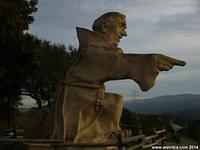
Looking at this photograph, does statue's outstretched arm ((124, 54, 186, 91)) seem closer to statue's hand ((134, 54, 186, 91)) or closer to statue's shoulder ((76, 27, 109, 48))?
statue's hand ((134, 54, 186, 91))

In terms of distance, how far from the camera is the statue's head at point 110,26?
42.0ft

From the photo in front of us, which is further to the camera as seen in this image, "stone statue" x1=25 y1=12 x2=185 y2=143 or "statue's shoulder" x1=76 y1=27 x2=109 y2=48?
"statue's shoulder" x1=76 y1=27 x2=109 y2=48

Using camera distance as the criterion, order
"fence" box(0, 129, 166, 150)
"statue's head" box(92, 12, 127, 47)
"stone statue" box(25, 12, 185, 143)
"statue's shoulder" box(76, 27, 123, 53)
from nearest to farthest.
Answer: "fence" box(0, 129, 166, 150) < "stone statue" box(25, 12, 185, 143) < "statue's shoulder" box(76, 27, 123, 53) < "statue's head" box(92, 12, 127, 47)

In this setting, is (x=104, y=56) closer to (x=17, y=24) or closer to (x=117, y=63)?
(x=117, y=63)

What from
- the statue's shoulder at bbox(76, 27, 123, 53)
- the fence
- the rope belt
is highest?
the statue's shoulder at bbox(76, 27, 123, 53)

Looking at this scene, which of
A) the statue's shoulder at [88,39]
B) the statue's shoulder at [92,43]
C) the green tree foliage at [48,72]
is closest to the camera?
the statue's shoulder at [92,43]

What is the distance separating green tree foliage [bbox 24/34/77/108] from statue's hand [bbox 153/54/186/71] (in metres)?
23.5

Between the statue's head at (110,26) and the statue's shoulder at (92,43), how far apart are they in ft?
0.60

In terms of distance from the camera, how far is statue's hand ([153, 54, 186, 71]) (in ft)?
39.7

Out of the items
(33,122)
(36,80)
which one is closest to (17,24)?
(33,122)

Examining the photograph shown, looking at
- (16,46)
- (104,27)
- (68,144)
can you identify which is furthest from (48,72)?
(68,144)

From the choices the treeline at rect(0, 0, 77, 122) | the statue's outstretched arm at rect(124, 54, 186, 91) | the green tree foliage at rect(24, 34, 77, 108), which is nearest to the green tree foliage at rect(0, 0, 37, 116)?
the treeline at rect(0, 0, 77, 122)

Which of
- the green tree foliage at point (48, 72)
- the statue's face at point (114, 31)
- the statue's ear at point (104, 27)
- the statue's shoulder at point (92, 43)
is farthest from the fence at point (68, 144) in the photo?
the green tree foliage at point (48, 72)

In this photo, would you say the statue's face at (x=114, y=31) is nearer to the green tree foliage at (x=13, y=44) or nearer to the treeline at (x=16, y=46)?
the treeline at (x=16, y=46)
